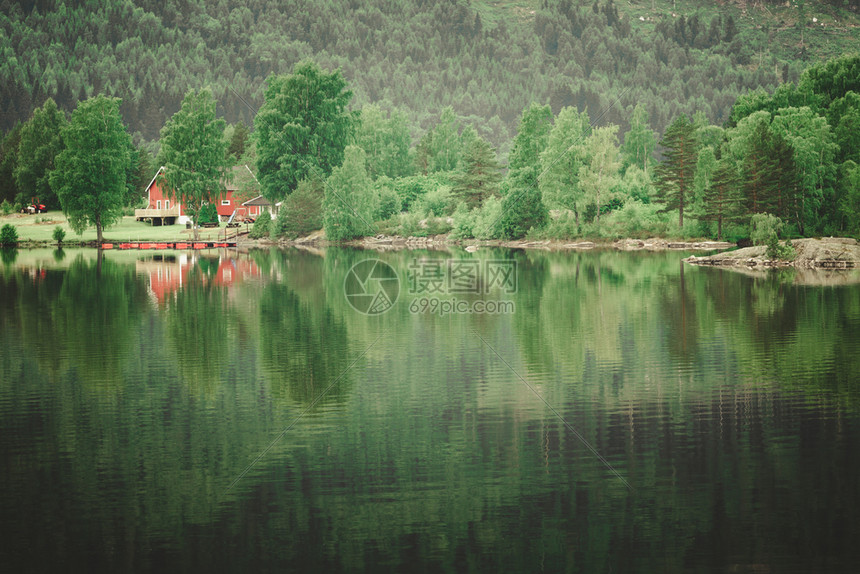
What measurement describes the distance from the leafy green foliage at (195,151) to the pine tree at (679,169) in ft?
163

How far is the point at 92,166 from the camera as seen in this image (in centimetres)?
9600

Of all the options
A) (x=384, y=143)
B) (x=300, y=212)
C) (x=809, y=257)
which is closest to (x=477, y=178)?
(x=300, y=212)

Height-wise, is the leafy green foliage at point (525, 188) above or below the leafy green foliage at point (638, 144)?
below

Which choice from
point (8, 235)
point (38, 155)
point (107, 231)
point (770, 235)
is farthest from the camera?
point (38, 155)

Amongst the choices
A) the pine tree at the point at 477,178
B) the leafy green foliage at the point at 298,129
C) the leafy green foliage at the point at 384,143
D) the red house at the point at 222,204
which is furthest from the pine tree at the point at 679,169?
the red house at the point at 222,204

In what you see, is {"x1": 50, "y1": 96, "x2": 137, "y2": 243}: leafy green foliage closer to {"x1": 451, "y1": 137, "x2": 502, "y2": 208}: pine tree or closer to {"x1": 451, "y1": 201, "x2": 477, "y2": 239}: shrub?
{"x1": 451, "y1": 201, "x2": 477, "y2": 239}: shrub

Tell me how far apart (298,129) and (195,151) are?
1273cm

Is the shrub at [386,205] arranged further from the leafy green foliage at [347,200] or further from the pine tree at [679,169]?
the pine tree at [679,169]

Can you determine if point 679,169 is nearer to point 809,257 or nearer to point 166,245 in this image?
point 809,257

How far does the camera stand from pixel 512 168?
341 feet

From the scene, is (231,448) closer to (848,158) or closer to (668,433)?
(668,433)
